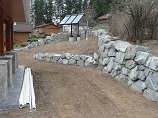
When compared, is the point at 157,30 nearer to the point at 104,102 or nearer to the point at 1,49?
the point at 104,102

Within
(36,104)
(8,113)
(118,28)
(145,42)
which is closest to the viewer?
A: (8,113)

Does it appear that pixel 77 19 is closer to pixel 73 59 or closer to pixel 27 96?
pixel 73 59

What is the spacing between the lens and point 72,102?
5152 millimetres

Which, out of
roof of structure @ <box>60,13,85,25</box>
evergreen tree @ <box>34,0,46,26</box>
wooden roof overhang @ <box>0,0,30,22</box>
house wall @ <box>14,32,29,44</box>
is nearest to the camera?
wooden roof overhang @ <box>0,0,30,22</box>

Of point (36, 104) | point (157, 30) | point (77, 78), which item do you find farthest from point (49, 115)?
point (157, 30)

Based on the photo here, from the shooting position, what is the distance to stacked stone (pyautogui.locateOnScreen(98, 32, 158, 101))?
5.53 meters

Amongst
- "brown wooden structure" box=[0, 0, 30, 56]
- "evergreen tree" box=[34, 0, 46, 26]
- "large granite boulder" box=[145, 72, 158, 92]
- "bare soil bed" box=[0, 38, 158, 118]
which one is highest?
"evergreen tree" box=[34, 0, 46, 26]

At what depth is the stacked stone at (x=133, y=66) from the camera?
18.1ft

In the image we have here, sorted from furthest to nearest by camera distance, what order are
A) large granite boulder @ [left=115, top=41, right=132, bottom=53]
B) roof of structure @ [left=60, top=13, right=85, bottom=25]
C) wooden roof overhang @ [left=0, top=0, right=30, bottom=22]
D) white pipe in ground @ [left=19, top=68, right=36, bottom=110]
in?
roof of structure @ [left=60, top=13, right=85, bottom=25] → large granite boulder @ [left=115, top=41, right=132, bottom=53] → wooden roof overhang @ [left=0, top=0, right=30, bottom=22] → white pipe in ground @ [left=19, top=68, right=36, bottom=110]

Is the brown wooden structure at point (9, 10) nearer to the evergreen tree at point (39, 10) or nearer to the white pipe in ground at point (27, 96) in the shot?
the white pipe in ground at point (27, 96)

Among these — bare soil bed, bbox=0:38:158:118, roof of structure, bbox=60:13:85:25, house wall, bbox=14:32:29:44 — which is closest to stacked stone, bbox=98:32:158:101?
bare soil bed, bbox=0:38:158:118

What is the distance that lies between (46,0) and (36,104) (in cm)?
5186

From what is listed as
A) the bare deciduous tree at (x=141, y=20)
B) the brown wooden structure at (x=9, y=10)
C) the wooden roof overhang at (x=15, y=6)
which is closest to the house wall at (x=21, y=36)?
the brown wooden structure at (x=9, y=10)

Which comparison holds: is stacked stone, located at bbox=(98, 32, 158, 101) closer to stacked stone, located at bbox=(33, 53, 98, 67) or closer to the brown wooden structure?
stacked stone, located at bbox=(33, 53, 98, 67)
